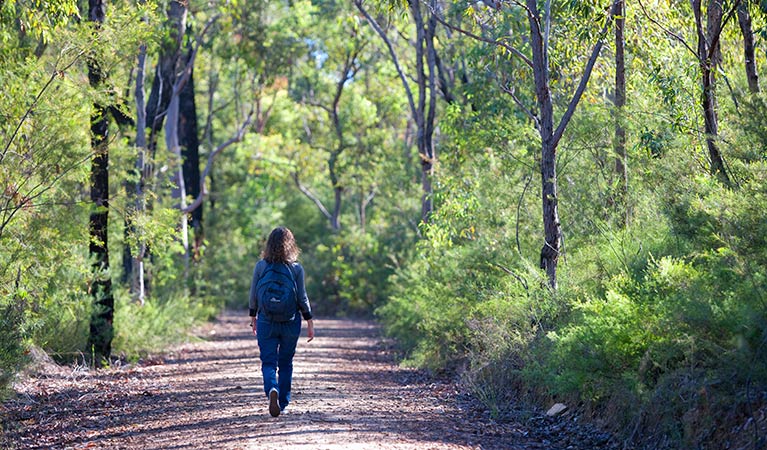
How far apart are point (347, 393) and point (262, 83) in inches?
855

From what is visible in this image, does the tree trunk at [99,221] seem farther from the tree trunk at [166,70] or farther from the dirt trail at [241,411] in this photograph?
the tree trunk at [166,70]

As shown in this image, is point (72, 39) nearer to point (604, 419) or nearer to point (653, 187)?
point (653, 187)

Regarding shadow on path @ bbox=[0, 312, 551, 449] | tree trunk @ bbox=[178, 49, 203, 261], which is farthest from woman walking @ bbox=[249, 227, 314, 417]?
tree trunk @ bbox=[178, 49, 203, 261]

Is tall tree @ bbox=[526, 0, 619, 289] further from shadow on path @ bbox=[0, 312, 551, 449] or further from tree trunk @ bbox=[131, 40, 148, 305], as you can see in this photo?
tree trunk @ bbox=[131, 40, 148, 305]

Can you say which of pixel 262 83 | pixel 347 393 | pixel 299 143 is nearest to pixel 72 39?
→ pixel 347 393

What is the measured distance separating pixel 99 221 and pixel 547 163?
26.3 feet

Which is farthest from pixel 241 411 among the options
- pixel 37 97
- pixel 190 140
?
pixel 190 140

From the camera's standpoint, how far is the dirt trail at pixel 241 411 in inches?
377

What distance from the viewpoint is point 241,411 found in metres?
11.4

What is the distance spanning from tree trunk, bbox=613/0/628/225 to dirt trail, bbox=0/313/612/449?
3.54 m

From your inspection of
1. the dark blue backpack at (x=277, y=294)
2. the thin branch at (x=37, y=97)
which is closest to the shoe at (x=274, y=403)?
the dark blue backpack at (x=277, y=294)

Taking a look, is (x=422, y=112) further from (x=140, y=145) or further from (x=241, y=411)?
(x=241, y=411)

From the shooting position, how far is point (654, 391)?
875cm

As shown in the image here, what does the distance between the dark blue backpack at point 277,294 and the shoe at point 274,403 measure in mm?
782
